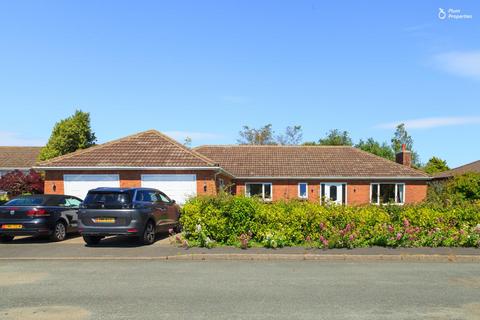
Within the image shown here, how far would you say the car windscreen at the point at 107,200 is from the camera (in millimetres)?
11453

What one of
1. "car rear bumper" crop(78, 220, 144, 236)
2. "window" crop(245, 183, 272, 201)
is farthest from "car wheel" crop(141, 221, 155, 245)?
"window" crop(245, 183, 272, 201)

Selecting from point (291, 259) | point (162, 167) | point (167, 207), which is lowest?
point (291, 259)

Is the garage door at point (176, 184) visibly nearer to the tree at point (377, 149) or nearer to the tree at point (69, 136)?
the tree at point (69, 136)

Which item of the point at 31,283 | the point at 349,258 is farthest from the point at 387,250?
the point at 31,283

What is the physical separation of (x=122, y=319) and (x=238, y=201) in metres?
6.80

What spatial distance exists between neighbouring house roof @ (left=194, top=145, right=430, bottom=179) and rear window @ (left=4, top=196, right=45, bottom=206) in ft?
50.3

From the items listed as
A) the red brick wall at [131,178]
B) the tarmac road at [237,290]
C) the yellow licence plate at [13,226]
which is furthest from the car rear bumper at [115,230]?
the red brick wall at [131,178]

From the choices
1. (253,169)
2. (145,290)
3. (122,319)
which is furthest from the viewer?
(253,169)

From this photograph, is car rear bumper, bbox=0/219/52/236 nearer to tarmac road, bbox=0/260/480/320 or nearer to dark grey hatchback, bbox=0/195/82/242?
dark grey hatchback, bbox=0/195/82/242

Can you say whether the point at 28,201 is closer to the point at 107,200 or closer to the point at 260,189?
the point at 107,200

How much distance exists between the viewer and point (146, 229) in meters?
11.9

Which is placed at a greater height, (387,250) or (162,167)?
(162,167)

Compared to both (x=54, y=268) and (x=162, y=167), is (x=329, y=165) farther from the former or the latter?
(x=54, y=268)

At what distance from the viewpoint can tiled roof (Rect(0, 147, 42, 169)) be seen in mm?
41469
